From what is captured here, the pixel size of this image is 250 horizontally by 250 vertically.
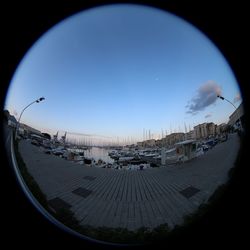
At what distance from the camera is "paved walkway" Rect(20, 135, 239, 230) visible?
1.60 metres

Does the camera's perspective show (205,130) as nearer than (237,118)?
No

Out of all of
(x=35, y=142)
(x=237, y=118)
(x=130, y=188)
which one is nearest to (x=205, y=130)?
(x=237, y=118)

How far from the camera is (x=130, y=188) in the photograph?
87.0 inches

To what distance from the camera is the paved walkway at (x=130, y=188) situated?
1.60 metres

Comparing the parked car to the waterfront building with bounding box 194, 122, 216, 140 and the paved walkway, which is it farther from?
the waterfront building with bounding box 194, 122, 216, 140

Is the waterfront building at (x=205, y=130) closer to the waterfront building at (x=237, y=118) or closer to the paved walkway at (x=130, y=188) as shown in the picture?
the paved walkway at (x=130, y=188)

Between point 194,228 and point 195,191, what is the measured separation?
908 mm

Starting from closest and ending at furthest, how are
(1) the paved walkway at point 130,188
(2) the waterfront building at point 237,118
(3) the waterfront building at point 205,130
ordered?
(2) the waterfront building at point 237,118 < (1) the paved walkway at point 130,188 < (3) the waterfront building at point 205,130

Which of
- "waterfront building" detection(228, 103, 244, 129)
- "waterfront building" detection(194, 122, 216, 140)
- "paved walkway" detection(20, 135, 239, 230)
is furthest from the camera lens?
"waterfront building" detection(194, 122, 216, 140)

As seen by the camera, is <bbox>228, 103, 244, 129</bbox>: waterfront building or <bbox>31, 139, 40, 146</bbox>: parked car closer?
<bbox>228, 103, 244, 129</bbox>: waterfront building

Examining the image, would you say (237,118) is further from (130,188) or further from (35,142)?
(35,142)

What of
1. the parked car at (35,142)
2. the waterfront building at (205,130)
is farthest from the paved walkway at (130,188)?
the waterfront building at (205,130)

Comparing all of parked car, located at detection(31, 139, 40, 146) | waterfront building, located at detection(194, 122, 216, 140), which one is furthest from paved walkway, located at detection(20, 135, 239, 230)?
waterfront building, located at detection(194, 122, 216, 140)

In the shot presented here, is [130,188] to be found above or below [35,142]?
below
